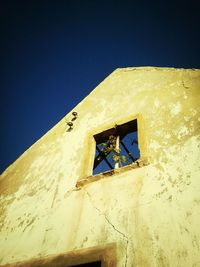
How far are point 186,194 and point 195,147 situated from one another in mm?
764

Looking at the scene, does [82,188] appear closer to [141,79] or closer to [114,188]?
[114,188]

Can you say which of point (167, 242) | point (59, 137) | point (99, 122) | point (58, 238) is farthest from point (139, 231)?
point (59, 137)

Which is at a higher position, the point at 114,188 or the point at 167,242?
the point at 114,188

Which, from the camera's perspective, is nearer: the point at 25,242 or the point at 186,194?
the point at 186,194

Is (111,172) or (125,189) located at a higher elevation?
(111,172)

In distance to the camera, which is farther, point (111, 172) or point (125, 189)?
point (111, 172)

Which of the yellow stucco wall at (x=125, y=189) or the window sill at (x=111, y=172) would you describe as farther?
the window sill at (x=111, y=172)

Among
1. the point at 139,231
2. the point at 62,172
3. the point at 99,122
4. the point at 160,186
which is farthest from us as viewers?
the point at 99,122

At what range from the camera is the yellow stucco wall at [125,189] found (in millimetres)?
2859

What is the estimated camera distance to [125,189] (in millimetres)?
3621

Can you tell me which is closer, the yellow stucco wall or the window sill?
the yellow stucco wall

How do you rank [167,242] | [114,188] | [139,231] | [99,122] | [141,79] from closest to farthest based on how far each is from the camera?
[167,242] < [139,231] < [114,188] < [99,122] < [141,79]

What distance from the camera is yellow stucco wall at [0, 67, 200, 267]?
9.38 feet

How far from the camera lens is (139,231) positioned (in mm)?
2986
